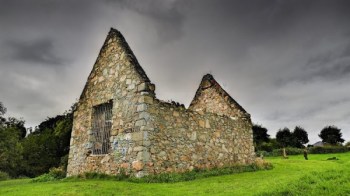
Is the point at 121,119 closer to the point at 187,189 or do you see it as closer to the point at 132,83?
the point at 132,83

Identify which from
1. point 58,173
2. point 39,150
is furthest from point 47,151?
point 58,173

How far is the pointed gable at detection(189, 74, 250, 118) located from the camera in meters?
19.7

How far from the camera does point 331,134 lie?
69.9m

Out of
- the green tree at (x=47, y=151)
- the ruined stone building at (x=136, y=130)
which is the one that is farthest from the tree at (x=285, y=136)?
the ruined stone building at (x=136, y=130)

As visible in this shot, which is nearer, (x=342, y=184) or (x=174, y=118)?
(x=342, y=184)

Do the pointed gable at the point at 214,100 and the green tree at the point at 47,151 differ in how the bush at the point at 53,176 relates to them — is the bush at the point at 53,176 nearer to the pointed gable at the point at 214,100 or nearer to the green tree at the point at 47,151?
the pointed gable at the point at 214,100

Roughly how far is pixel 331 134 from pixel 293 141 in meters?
14.2

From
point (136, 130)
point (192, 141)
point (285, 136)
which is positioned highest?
point (285, 136)

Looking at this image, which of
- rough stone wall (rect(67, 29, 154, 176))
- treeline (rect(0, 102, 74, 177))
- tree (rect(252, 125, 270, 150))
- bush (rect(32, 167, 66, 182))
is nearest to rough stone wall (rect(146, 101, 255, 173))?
rough stone wall (rect(67, 29, 154, 176))

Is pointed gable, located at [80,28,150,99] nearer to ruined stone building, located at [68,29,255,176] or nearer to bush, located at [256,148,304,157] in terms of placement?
ruined stone building, located at [68,29,255,176]

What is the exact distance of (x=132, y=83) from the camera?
1384 centimetres

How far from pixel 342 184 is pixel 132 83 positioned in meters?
9.19

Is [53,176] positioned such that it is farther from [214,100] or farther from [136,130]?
[214,100]

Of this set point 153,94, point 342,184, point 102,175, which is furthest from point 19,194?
point 342,184
